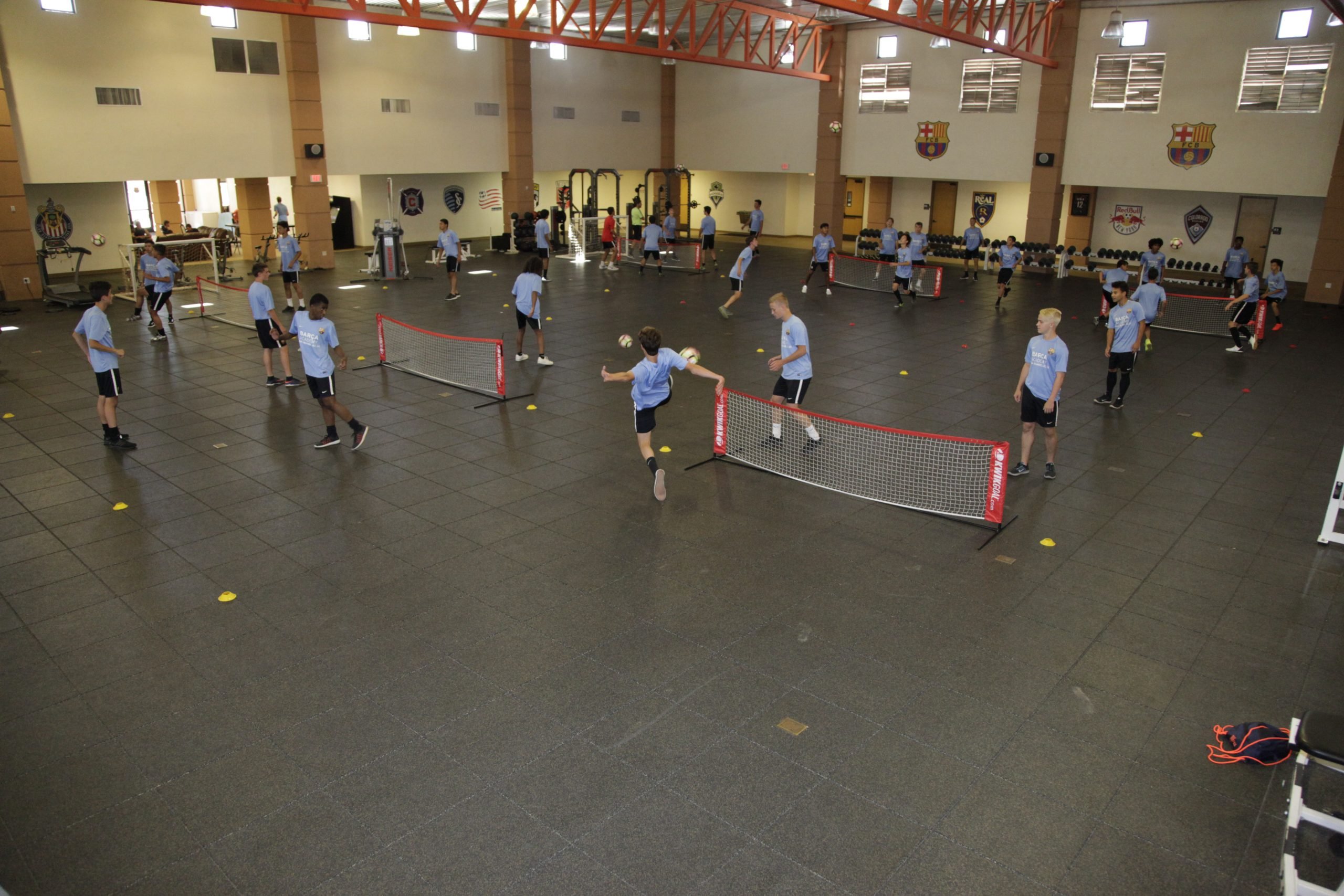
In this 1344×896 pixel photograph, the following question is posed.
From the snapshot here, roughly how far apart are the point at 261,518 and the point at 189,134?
19.0 m

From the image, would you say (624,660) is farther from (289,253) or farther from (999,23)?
(999,23)

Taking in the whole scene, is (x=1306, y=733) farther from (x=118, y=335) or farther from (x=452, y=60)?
(x=452, y=60)

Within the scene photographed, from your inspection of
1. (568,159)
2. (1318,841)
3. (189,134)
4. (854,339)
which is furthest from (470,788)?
(568,159)

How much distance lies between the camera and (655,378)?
8555mm

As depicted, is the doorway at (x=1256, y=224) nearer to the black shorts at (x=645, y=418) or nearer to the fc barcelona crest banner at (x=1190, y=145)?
the fc barcelona crest banner at (x=1190, y=145)

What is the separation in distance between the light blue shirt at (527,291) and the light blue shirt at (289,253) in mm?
7242

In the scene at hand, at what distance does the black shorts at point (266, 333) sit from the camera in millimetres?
12617

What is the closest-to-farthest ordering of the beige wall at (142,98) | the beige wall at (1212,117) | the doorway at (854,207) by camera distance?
1. the beige wall at (142,98)
2. the beige wall at (1212,117)
3. the doorway at (854,207)

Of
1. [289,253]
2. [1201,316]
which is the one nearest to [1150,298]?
[1201,316]

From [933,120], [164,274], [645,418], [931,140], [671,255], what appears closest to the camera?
[645,418]

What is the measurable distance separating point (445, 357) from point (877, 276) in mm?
13174

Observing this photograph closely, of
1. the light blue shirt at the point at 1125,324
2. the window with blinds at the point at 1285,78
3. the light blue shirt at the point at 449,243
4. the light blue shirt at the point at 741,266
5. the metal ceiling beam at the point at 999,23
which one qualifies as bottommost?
the light blue shirt at the point at 1125,324

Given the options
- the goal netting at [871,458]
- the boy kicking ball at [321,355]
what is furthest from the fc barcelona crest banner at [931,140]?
the boy kicking ball at [321,355]

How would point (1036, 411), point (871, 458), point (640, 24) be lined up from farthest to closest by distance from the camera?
point (640, 24)
point (871, 458)
point (1036, 411)
